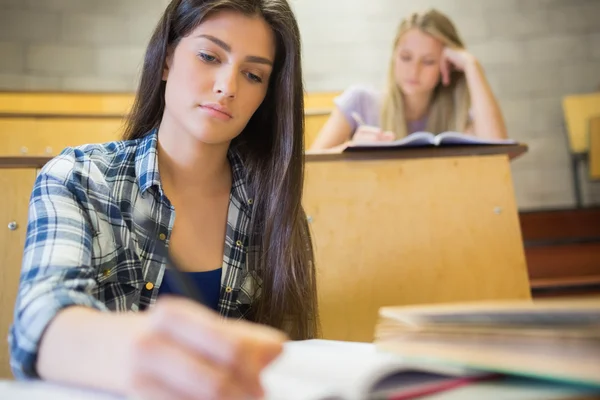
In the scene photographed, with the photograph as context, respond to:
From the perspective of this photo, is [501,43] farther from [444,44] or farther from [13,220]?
[13,220]

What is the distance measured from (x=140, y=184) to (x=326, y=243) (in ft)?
1.37

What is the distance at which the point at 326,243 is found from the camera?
98cm

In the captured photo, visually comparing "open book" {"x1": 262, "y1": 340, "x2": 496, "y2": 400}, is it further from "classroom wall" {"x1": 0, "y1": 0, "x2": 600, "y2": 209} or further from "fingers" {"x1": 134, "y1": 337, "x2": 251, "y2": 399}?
"classroom wall" {"x1": 0, "y1": 0, "x2": 600, "y2": 209}

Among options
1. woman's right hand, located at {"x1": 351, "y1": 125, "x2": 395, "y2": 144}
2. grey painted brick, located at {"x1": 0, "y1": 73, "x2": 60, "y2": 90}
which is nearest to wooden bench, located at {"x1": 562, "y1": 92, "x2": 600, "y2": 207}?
woman's right hand, located at {"x1": 351, "y1": 125, "x2": 395, "y2": 144}

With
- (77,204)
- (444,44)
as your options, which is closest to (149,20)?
(444,44)

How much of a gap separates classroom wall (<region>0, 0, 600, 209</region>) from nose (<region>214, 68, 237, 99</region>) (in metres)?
2.38

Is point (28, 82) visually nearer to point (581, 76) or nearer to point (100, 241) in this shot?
point (100, 241)

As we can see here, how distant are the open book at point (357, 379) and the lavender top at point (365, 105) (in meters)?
1.48

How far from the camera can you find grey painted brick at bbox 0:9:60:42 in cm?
279

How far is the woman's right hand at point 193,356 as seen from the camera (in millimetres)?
249

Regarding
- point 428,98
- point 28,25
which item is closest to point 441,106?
point 428,98

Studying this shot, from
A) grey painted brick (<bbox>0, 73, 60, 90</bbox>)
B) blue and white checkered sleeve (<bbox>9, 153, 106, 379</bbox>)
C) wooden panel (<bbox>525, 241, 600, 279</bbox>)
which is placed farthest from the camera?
grey painted brick (<bbox>0, 73, 60, 90</bbox>)

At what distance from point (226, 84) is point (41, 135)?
228 cm

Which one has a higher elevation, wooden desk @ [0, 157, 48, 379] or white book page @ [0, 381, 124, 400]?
wooden desk @ [0, 157, 48, 379]
